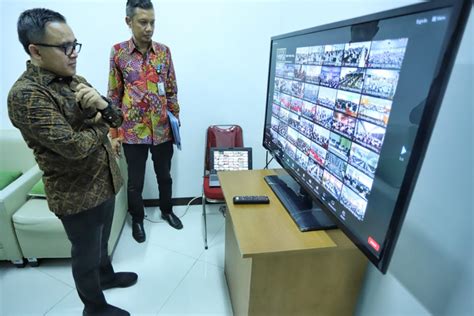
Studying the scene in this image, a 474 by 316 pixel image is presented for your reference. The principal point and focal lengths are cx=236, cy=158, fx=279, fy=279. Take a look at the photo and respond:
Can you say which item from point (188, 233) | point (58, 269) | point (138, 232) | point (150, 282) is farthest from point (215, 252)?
point (58, 269)

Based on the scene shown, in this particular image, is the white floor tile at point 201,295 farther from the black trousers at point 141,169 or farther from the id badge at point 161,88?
the id badge at point 161,88

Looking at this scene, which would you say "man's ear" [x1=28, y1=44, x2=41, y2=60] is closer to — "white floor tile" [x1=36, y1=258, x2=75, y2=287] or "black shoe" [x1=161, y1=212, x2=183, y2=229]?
"white floor tile" [x1=36, y1=258, x2=75, y2=287]

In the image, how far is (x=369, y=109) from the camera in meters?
0.83

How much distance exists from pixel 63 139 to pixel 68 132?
0.03m

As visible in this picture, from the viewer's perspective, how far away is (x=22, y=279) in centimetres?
187

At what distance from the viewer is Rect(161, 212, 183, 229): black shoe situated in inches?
97.2

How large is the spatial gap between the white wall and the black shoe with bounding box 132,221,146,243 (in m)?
0.45

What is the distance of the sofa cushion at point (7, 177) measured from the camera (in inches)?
79.2

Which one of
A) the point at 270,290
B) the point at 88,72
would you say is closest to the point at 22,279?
the point at 88,72

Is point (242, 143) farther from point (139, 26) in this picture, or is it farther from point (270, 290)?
point (270, 290)

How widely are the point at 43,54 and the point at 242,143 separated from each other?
69.9 inches

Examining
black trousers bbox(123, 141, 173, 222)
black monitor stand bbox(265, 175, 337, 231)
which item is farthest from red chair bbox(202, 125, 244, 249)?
black monitor stand bbox(265, 175, 337, 231)

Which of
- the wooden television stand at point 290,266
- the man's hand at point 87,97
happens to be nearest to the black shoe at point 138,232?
the wooden television stand at point 290,266

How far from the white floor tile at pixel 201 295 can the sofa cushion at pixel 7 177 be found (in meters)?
1.46
